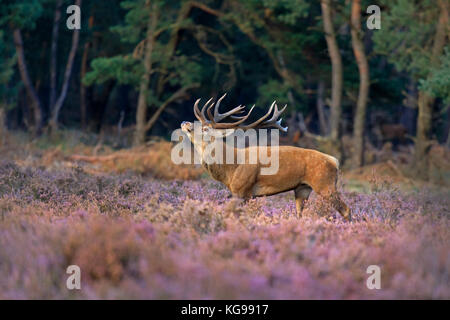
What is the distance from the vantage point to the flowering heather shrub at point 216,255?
15.8 feet

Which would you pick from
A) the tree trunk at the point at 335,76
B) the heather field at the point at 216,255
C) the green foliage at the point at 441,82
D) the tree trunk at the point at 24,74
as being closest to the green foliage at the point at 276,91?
the tree trunk at the point at 335,76

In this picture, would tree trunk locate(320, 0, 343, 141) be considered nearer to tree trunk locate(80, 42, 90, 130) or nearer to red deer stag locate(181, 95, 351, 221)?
red deer stag locate(181, 95, 351, 221)

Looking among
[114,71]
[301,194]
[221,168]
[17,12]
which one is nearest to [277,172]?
[301,194]

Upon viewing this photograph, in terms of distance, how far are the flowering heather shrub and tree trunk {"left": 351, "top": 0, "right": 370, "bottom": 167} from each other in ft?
42.8

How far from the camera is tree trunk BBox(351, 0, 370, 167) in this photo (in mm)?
19703

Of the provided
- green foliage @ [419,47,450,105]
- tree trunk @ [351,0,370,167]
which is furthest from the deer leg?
tree trunk @ [351,0,370,167]

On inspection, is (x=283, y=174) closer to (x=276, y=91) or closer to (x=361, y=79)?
(x=361, y=79)

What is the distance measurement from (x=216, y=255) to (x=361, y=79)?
52.5 feet

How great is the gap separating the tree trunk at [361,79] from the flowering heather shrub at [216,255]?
13059mm

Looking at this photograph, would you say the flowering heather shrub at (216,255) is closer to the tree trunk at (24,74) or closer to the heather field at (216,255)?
the heather field at (216,255)

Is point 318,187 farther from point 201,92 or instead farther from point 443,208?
point 201,92
